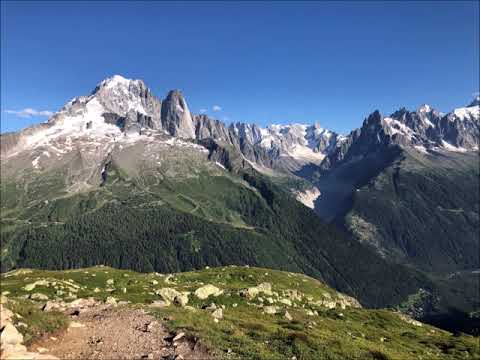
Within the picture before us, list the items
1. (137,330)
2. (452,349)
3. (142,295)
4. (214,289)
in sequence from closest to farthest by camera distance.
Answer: (137,330)
(142,295)
(452,349)
(214,289)

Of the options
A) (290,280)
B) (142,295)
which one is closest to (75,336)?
(142,295)

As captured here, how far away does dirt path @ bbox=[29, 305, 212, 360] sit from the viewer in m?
34.7

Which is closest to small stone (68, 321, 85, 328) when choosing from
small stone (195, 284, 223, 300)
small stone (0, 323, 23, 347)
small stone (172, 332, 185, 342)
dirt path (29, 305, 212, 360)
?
dirt path (29, 305, 212, 360)

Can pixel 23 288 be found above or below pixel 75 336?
below

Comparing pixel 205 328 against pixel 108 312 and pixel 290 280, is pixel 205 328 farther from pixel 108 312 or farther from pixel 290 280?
pixel 290 280

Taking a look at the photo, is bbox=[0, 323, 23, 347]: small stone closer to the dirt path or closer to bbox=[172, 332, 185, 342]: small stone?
the dirt path

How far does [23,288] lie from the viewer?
90.4m

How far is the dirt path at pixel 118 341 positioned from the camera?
3468 cm

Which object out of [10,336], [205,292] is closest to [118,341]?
[10,336]

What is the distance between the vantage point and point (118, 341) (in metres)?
37.6

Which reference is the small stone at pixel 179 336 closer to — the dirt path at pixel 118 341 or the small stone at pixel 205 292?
the dirt path at pixel 118 341

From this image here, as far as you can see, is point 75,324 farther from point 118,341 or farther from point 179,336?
point 179,336

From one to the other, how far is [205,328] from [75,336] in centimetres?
1289

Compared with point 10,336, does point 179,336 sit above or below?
below
